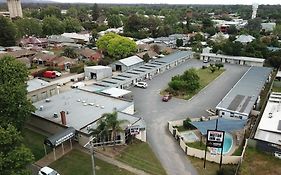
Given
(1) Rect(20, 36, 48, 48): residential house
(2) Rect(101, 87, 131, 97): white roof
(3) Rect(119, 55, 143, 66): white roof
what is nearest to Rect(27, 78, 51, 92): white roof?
(2) Rect(101, 87, 131, 97): white roof

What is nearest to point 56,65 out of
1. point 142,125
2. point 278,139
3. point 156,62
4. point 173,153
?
point 156,62

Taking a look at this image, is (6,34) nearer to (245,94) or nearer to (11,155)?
(245,94)

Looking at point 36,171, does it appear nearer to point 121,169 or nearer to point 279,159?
point 121,169

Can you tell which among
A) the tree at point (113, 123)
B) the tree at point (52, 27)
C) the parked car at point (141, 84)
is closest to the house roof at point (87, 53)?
the parked car at point (141, 84)

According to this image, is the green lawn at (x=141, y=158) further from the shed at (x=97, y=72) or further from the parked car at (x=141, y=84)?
the shed at (x=97, y=72)

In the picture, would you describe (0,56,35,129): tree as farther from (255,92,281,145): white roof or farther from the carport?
(255,92,281,145): white roof

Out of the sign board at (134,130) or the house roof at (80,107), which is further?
the house roof at (80,107)
